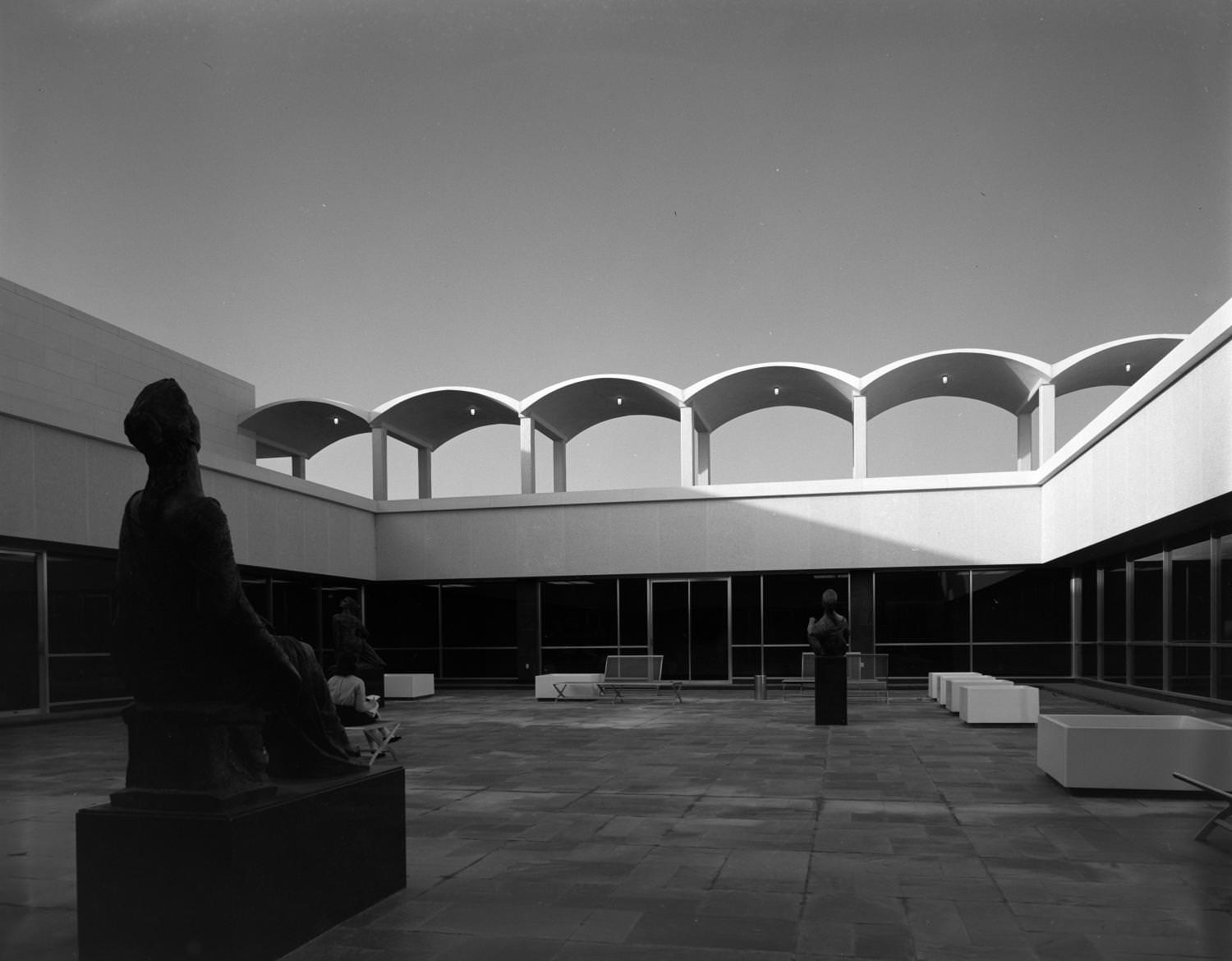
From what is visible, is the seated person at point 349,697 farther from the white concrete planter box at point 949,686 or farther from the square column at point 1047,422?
the square column at point 1047,422

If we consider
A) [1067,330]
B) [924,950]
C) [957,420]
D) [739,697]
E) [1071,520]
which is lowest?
[739,697]

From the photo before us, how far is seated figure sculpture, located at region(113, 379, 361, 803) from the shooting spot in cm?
516

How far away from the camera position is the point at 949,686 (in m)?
18.7

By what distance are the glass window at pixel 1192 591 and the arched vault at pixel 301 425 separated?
18302 millimetres

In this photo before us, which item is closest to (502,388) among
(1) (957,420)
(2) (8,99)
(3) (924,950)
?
(1) (957,420)

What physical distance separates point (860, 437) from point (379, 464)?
11902 millimetres

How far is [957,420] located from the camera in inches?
1083

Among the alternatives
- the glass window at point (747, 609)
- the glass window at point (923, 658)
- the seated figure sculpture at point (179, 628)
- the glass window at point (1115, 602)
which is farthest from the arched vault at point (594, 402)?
the seated figure sculpture at point (179, 628)

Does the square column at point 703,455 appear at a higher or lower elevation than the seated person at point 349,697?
higher

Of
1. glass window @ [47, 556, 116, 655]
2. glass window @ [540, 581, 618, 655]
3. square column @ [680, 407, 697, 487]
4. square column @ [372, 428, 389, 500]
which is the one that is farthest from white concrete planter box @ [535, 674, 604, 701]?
glass window @ [47, 556, 116, 655]

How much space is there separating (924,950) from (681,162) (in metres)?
10.6

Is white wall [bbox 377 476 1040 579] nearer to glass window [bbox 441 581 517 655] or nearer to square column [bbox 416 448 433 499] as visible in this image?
glass window [bbox 441 581 517 655]

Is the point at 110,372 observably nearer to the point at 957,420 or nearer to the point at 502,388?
the point at 502,388

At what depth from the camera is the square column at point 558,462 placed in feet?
94.5
